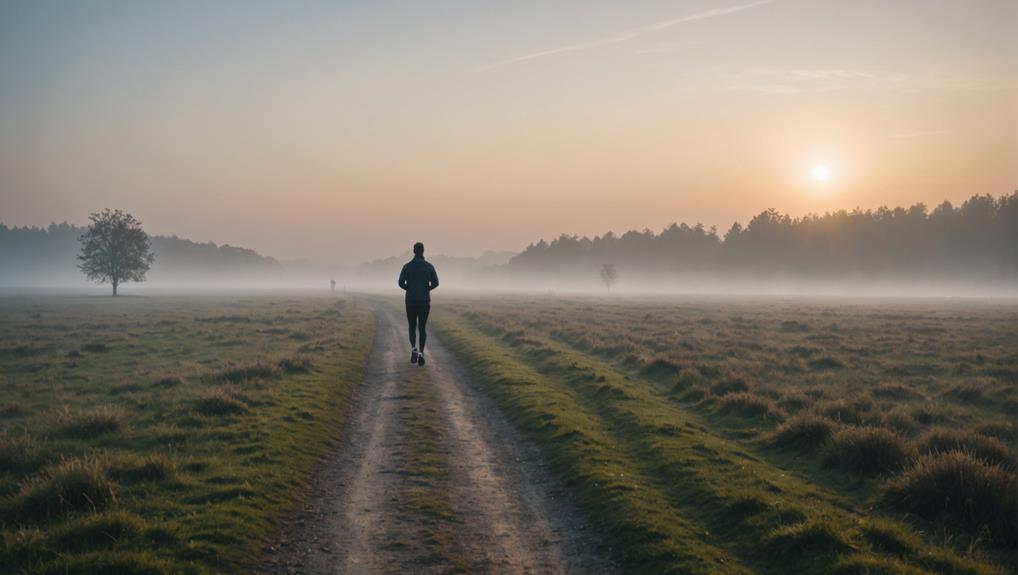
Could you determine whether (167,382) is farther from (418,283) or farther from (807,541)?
(807,541)

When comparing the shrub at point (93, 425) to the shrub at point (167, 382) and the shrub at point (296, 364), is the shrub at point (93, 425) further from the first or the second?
the shrub at point (296, 364)

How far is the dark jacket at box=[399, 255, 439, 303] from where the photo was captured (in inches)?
846

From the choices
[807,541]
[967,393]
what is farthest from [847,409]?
[807,541]

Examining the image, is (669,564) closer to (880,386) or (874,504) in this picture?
(874,504)

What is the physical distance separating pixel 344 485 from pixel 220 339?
90.5 ft

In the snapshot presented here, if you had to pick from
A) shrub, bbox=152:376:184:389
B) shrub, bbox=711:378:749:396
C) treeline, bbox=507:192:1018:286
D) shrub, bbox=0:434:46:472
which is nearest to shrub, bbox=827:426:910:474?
shrub, bbox=711:378:749:396

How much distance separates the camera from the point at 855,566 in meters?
6.62

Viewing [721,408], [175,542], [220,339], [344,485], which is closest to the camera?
[175,542]

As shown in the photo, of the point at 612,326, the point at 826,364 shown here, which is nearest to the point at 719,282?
the point at 612,326

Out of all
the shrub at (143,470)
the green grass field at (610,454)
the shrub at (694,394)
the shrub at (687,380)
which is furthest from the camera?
the shrub at (687,380)

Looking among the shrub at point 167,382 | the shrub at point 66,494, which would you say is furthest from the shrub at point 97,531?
the shrub at point 167,382

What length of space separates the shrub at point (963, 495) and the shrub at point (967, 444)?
73.6 inches

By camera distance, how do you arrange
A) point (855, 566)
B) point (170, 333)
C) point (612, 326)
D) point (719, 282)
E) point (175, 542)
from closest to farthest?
point (855, 566) → point (175, 542) → point (170, 333) → point (612, 326) → point (719, 282)

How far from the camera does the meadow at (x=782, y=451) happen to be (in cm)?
747
